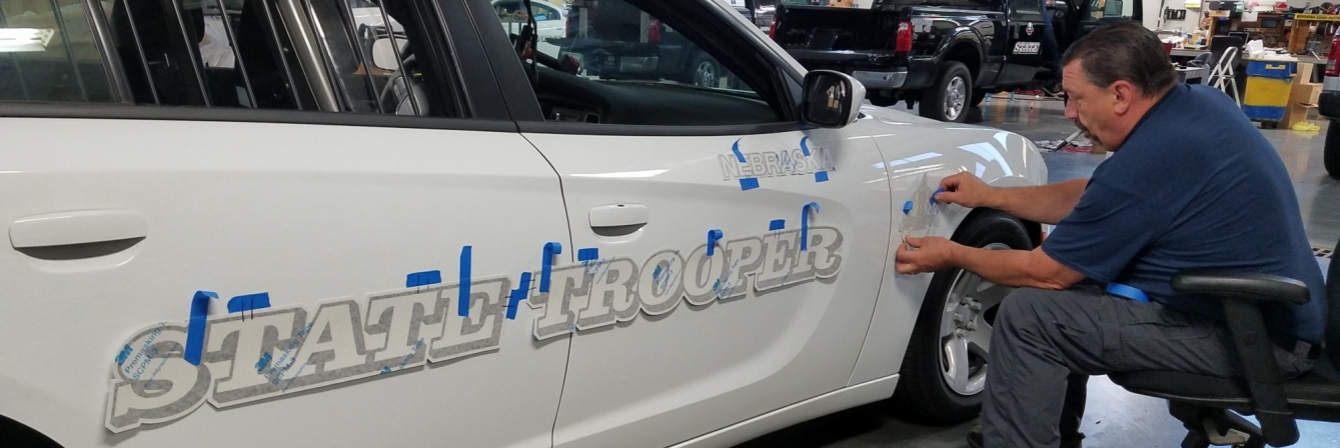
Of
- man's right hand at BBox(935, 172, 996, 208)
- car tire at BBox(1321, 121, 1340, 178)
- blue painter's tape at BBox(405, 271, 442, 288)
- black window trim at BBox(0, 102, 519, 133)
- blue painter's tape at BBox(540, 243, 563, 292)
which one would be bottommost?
car tire at BBox(1321, 121, 1340, 178)

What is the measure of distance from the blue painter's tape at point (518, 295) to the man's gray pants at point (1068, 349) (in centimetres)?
119

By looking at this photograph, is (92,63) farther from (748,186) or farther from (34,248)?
(748,186)

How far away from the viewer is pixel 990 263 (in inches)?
91.7

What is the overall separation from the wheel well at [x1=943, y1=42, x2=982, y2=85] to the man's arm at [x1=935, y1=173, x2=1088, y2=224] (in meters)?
7.12

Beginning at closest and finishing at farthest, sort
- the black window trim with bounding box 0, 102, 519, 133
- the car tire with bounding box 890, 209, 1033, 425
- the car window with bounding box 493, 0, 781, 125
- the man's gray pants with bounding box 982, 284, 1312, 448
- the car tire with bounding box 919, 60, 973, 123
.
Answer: the black window trim with bounding box 0, 102, 519, 133
the man's gray pants with bounding box 982, 284, 1312, 448
the car window with bounding box 493, 0, 781, 125
the car tire with bounding box 890, 209, 1033, 425
the car tire with bounding box 919, 60, 973, 123

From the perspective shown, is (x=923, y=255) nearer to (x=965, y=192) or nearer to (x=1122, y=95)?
(x=965, y=192)

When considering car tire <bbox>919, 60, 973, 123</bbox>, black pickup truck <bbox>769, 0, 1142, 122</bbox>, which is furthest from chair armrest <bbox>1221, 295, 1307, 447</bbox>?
car tire <bbox>919, 60, 973, 123</bbox>

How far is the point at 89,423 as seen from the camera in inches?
50.6

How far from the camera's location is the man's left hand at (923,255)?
2.38 m

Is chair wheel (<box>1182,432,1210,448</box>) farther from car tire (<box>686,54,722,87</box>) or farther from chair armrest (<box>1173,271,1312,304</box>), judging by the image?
car tire (<box>686,54,722,87</box>)

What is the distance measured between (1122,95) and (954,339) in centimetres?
87

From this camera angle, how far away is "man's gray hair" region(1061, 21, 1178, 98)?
2.15 m

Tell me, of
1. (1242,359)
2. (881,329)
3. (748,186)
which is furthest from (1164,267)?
(748,186)

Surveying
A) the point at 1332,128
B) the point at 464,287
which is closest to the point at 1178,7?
the point at 1332,128
